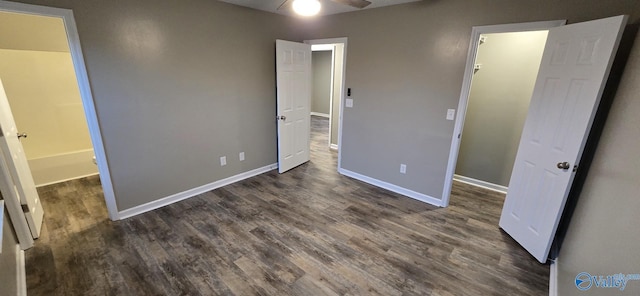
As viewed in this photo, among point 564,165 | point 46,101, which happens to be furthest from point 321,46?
point 46,101

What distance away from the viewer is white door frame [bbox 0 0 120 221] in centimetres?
193

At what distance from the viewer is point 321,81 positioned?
30.5ft

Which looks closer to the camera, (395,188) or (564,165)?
(564,165)

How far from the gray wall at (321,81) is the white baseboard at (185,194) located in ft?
Answer: 17.9

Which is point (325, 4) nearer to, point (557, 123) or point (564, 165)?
point (557, 123)

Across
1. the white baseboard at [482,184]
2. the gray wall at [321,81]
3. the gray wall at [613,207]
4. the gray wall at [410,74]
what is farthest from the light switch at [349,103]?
the gray wall at [321,81]

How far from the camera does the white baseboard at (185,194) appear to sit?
2.78 meters

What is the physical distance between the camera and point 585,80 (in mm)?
1821

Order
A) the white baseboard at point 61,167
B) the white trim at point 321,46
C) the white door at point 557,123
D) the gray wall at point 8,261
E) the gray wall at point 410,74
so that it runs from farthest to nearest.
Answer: the white trim at point 321,46 → the white baseboard at point 61,167 → the gray wall at point 410,74 → the white door at point 557,123 → the gray wall at point 8,261

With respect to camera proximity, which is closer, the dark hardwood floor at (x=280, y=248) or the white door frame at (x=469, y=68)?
the dark hardwood floor at (x=280, y=248)

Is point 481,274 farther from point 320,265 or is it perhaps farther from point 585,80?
point 585,80

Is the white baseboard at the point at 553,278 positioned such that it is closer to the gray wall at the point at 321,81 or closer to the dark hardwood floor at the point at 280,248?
the dark hardwood floor at the point at 280,248

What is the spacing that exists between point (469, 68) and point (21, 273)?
4314 millimetres

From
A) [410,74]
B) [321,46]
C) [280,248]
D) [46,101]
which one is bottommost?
[280,248]
